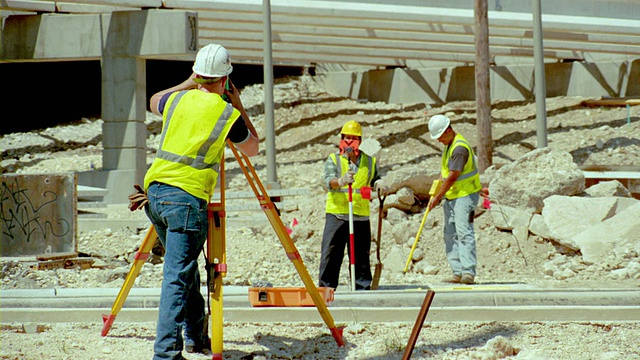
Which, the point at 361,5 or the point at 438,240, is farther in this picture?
the point at 361,5

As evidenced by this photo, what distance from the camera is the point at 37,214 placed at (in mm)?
10820

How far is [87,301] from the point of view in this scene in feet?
21.7

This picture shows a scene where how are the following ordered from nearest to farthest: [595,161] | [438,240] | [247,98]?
[438,240], [595,161], [247,98]

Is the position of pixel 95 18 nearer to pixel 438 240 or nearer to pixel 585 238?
pixel 438 240

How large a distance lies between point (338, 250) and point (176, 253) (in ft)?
12.8

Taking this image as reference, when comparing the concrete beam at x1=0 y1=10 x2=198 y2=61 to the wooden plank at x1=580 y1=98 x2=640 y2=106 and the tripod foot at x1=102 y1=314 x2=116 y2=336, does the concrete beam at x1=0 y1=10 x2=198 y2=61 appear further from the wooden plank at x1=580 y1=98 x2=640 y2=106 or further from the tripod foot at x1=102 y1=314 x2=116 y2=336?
the tripod foot at x1=102 y1=314 x2=116 y2=336

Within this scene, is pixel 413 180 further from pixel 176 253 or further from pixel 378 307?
pixel 176 253

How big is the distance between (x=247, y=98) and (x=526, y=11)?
11423 millimetres

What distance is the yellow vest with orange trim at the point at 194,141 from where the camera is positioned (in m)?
4.62

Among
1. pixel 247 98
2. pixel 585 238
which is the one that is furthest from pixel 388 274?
pixel 247 98

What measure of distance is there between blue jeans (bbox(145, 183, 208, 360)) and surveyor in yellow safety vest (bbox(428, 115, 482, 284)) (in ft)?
15.4

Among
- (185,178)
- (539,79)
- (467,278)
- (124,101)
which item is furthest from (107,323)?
(124,101)

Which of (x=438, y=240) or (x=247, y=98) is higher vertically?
(x=247, y=98)

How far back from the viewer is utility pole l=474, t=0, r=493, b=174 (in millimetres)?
16906
